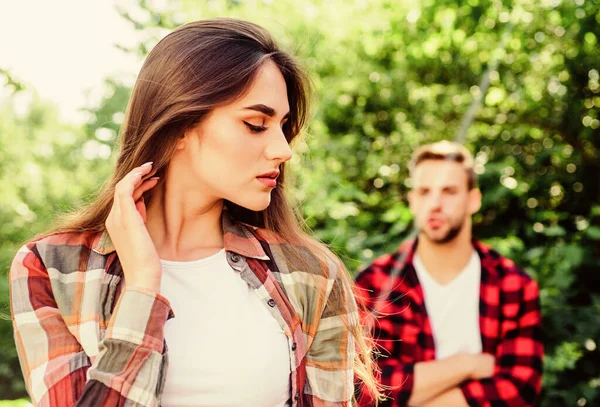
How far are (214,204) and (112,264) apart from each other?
31 cm

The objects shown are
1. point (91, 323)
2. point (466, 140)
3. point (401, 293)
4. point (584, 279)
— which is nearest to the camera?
point (91, 323)

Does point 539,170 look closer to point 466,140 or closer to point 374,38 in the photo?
point 466,140

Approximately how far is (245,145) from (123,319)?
1.53 feet

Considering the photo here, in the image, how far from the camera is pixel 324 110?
4.28m

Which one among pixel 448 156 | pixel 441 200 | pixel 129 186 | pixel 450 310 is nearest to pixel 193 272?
pixel 129 186

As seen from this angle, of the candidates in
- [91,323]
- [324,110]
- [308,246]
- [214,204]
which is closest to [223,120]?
[214,204]

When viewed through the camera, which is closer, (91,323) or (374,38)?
(91,323)

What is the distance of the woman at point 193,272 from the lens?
1.42m

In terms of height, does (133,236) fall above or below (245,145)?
below

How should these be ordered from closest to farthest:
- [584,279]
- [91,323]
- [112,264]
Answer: [91,323]
[112,264]
[584,279]

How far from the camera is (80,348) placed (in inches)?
56.9

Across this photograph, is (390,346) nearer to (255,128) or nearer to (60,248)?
(255,128)

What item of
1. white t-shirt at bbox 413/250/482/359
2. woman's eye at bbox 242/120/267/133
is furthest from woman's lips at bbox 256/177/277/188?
white t-shirt at bbox 413/250/482/359

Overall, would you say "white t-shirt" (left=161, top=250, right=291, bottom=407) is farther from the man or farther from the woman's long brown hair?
the man
